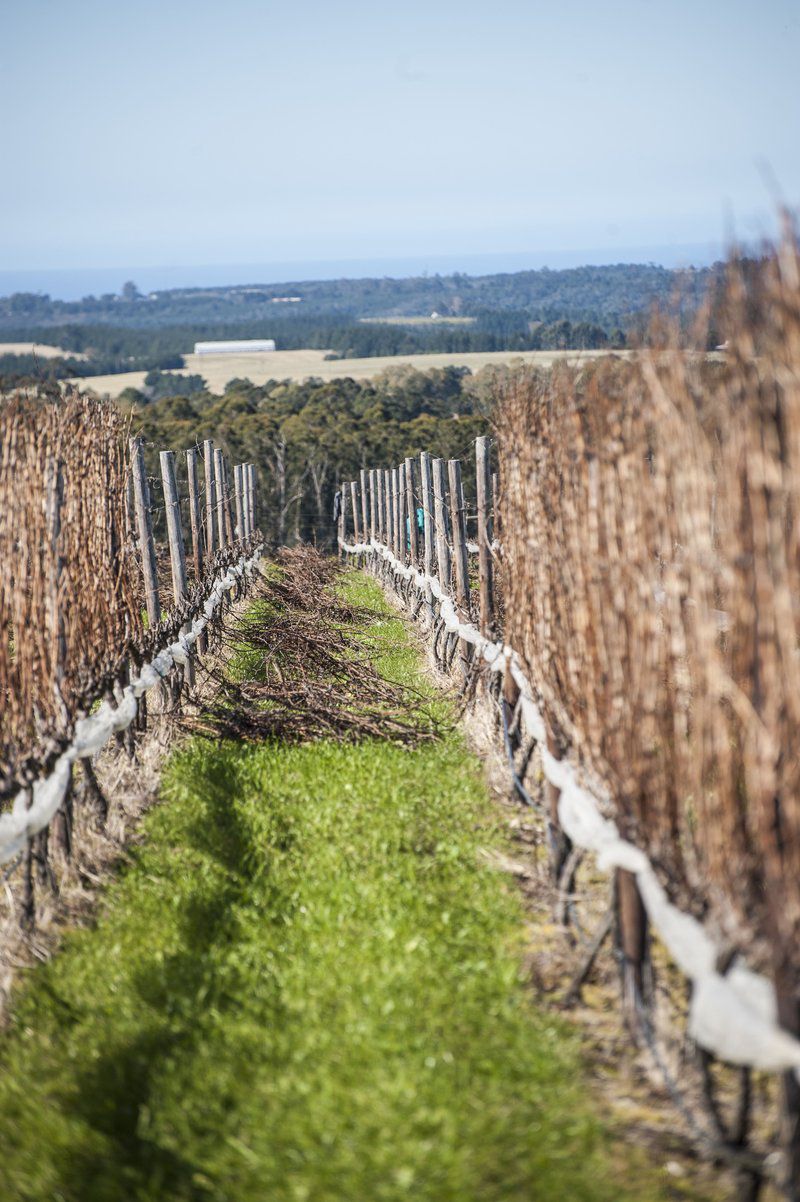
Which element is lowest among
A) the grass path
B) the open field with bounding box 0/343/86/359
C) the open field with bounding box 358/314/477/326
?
the grass path

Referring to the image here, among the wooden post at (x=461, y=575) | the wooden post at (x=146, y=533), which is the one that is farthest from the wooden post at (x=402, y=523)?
the wooden post at (x=146, y=533)

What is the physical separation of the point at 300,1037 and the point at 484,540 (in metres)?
3.77

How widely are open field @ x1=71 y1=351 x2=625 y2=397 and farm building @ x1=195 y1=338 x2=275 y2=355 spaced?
13.6 ft

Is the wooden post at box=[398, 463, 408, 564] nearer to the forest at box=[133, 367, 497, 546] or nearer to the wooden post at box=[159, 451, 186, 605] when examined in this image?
the wooden post at box=[159, 451, 186, 605]

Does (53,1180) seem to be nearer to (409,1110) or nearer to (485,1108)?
(409,1110)

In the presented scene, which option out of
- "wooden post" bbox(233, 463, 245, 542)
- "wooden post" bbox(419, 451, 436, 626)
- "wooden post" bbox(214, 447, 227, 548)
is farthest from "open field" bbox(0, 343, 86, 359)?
"wooden post" bbox(419, 451, 436, 626)

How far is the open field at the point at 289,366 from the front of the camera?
261 feet

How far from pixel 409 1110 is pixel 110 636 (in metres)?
3.32

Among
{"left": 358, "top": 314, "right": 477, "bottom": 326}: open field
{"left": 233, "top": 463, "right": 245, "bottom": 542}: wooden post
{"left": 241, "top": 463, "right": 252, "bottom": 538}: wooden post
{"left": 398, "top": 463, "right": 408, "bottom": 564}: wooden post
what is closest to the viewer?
{"left": 233, "top": 463, "right": 245, "bottom": 542}: wooden post

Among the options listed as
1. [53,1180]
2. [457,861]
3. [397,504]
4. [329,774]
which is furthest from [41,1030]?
[397,504]

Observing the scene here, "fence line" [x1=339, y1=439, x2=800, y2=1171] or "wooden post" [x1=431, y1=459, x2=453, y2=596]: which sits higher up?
"wooden post" [x1=431, y1=459, x2=453, y2=596]

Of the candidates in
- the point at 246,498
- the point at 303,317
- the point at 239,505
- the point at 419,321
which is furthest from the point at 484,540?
the point at 303,317

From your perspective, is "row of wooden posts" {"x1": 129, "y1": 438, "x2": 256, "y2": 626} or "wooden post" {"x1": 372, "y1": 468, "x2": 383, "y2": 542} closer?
"row of wooden posts" {"x1": 129, "y1": 438, "x2": 256, "y2": 626}

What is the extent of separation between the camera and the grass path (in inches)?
107
